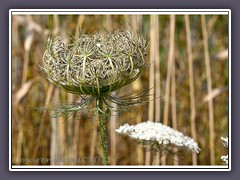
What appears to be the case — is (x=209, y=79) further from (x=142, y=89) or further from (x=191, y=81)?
(x=142, y=89)

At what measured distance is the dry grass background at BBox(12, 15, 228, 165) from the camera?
11.4ft

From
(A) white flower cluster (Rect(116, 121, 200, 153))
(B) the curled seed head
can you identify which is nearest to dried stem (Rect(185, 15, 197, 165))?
(A) white flower cluster (Rect(116, 121, 200, 153))

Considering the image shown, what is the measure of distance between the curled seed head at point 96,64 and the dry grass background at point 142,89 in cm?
85

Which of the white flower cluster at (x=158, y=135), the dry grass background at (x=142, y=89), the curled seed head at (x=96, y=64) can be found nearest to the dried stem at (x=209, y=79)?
the dry grass background at (x=142, y=89)

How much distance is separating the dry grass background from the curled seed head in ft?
2.78

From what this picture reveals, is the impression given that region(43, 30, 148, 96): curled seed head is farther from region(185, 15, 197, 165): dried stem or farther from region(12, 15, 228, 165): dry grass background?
region(185, 15, 197, 165): dried stem

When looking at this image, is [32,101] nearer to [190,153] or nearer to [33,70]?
[33,70]

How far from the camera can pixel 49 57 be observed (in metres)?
2.63

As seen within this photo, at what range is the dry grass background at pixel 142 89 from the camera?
137 inches

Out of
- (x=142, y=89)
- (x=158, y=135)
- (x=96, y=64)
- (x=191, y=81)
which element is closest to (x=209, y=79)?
(x=191, y=81)

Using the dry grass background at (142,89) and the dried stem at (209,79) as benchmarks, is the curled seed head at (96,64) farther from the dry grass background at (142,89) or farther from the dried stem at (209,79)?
the dried stem at (209,79)

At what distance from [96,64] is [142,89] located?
1.11 metres
